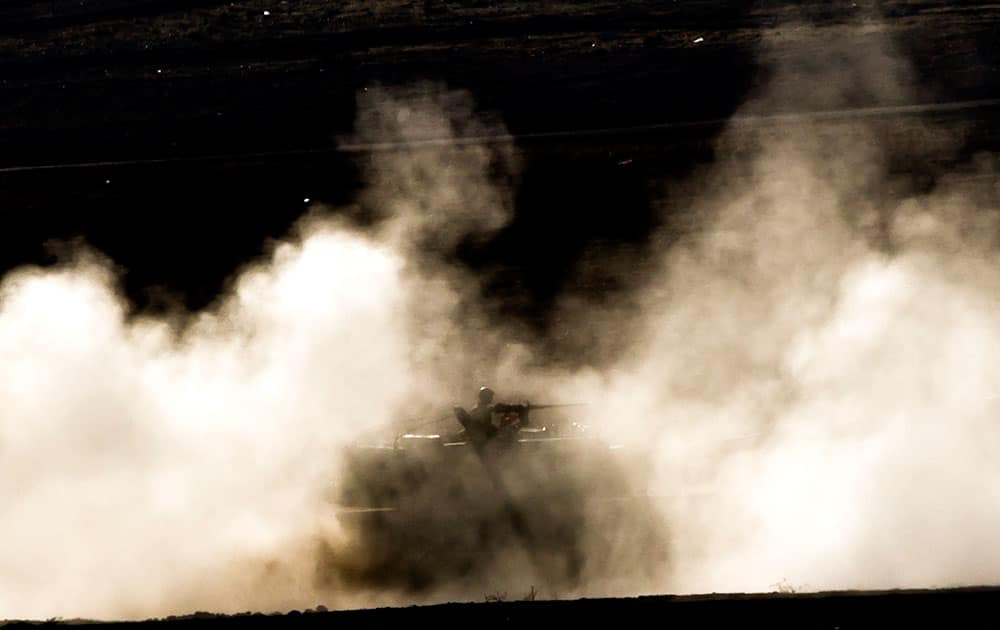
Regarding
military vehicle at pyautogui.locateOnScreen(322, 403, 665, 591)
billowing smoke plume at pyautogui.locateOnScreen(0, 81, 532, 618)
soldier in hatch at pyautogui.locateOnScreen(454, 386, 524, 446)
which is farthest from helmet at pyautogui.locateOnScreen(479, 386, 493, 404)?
billowing smoke plume at pyautogui.locateOnScreen(0, 81, 532, 618)

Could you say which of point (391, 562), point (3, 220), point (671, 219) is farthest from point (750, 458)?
point (3, 220)

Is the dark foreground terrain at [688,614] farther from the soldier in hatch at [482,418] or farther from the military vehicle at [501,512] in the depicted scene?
the soldier in hatch at [482,418]

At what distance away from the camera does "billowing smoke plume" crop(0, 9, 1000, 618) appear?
Answer: 8.59 m

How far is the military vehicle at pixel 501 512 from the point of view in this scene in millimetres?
8641

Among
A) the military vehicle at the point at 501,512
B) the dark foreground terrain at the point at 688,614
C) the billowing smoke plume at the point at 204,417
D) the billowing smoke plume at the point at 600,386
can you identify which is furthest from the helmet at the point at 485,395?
the dark foreground terrain at the point at 688,614

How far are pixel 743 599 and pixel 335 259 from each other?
6.67 m

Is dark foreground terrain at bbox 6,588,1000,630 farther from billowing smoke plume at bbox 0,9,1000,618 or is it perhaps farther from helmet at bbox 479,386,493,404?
helmet at bbox 479,386,493,404

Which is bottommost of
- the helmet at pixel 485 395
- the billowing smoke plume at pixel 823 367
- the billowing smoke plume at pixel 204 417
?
the billowing smoke plume at pixel 823 367

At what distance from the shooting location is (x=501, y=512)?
28.3 feet

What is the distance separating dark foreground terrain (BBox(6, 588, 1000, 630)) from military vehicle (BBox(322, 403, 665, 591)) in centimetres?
130

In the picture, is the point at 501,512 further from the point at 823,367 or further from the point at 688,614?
the point at 823,367

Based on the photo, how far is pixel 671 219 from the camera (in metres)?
12.7

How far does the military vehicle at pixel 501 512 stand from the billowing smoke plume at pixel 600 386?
0.70ft

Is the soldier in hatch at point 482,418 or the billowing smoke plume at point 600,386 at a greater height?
the soldier in hatch at point 482,418
